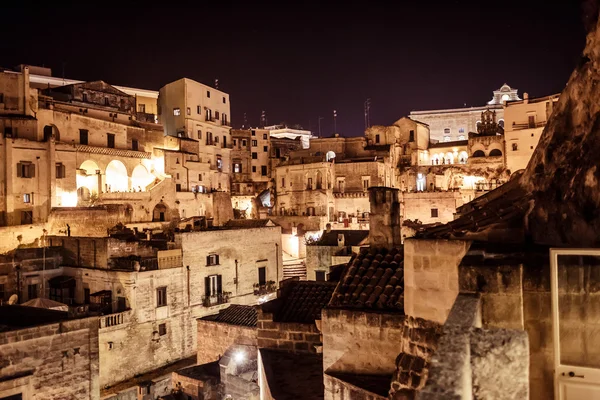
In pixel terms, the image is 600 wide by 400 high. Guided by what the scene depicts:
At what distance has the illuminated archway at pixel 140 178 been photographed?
4488cm

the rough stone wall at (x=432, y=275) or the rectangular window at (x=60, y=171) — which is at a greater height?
the rectangular window at (x=60, y=171)

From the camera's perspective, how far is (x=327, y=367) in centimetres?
935

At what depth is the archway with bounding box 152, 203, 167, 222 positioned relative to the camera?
42875mm

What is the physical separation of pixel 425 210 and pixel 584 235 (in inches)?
1652

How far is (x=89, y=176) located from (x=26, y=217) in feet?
21.8

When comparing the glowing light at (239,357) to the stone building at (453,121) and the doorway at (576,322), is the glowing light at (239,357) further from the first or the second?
the stone building at (453,121)

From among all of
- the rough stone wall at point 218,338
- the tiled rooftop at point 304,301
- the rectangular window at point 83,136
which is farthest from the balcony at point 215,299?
the rectangular window at point 83,136

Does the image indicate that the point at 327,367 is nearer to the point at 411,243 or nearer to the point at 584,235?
the point at 411,243

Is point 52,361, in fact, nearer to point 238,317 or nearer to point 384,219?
point 238,317

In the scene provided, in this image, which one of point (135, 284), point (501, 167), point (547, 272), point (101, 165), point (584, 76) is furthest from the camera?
point (501, 167)

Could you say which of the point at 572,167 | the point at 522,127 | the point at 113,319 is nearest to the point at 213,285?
the point at 113,319

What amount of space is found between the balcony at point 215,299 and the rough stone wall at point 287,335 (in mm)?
16233

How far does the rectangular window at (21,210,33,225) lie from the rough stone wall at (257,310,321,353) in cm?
2942

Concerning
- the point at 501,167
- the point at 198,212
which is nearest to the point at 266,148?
the point at 198,212
